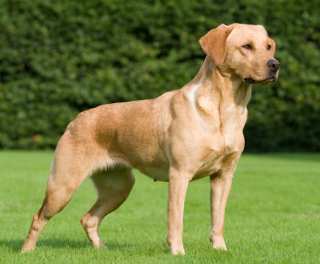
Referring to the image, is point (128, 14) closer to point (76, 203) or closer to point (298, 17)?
point (298, 17)

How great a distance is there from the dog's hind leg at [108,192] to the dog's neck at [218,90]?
120 cm

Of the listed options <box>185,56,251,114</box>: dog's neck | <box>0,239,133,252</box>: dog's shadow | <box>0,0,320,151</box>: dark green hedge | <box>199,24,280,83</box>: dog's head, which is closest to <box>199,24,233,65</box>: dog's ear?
<box>199,24,280,83</box>: dog's head

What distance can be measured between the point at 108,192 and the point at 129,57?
11.6 metres

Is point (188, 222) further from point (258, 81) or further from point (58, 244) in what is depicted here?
point (258, 81)

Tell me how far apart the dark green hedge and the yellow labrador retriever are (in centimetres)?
1151

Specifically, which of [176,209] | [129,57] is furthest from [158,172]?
[129,57]

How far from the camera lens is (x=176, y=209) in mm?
6918

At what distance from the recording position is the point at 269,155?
1898 centimetres

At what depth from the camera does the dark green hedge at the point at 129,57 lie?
62.2 ft

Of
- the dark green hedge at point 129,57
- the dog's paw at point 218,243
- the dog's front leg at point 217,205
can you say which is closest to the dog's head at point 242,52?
the dog's front leg at point 217,205

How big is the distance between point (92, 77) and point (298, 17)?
14.4 feet

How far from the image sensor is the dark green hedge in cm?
1897

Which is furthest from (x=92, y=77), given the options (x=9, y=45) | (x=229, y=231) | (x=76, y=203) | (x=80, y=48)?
(x=229, y=231)

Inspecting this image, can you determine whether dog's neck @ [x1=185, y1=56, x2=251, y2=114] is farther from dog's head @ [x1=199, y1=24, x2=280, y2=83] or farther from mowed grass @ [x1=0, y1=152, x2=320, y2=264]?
mowed grass @ [x1=0, y1=152, x2=320, y2=264]
